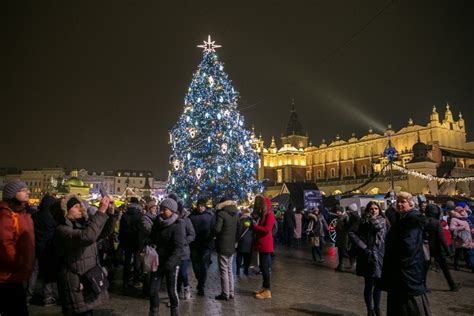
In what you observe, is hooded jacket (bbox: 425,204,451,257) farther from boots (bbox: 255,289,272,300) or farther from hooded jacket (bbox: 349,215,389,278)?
boots (bbox: 255,289,272,300)

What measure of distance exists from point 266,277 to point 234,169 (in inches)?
519

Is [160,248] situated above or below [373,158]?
below

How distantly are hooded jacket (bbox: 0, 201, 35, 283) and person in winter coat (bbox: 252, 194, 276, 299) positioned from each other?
14.7 feet

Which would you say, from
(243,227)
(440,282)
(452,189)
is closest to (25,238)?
(243,227)

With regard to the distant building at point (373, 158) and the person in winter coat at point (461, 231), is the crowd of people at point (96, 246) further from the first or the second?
the distant building at point (373, 158)

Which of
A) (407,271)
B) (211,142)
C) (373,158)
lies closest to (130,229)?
(407,271)

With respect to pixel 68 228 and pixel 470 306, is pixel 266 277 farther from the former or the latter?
pixel 68 228

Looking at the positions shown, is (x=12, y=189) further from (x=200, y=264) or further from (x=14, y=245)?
(x=200, y=264)

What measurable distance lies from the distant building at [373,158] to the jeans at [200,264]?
→ 1618 inches

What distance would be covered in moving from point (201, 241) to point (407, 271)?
5.26 m

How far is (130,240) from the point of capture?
9.16 metres

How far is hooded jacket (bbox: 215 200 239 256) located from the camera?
745 cm

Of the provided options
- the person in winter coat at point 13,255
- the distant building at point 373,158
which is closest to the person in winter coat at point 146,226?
the person in winter coat at point 13,255

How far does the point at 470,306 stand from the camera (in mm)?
6984
